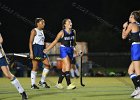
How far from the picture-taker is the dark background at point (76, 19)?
35688mm

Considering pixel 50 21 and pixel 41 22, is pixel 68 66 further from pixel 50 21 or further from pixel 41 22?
pixel 50 21

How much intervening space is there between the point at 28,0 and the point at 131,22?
27448 mm

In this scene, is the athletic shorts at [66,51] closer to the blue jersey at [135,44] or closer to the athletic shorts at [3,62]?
the blue jersey at [135,44]

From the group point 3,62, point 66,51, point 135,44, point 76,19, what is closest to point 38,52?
point 66,51

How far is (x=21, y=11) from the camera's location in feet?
120

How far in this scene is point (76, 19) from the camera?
41406 mm

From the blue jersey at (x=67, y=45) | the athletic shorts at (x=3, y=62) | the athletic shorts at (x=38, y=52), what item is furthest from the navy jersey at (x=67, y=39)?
the athletic shorts at (x=3, y=62)

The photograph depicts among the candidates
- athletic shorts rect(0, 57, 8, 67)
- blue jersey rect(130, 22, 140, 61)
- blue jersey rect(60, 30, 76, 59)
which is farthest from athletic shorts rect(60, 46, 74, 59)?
athletic shorts rect(0, 57, 8, 67)

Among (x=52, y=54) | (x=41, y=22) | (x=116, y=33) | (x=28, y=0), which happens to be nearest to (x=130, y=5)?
(x=116, y=33)

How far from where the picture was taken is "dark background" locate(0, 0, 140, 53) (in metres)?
35.7

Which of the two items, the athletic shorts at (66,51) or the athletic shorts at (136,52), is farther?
the athletic shorts at (66,51)

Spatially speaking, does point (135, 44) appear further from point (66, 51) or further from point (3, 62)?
point (3, 62)

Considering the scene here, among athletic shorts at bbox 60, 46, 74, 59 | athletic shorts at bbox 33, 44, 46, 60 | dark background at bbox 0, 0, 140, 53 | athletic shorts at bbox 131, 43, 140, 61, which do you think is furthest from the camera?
dark background at bbox 0, 0, 140, 53

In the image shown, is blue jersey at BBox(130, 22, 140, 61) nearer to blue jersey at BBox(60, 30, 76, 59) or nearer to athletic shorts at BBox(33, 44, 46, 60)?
blue jersey at BBox(60, 30, 76, 59)
